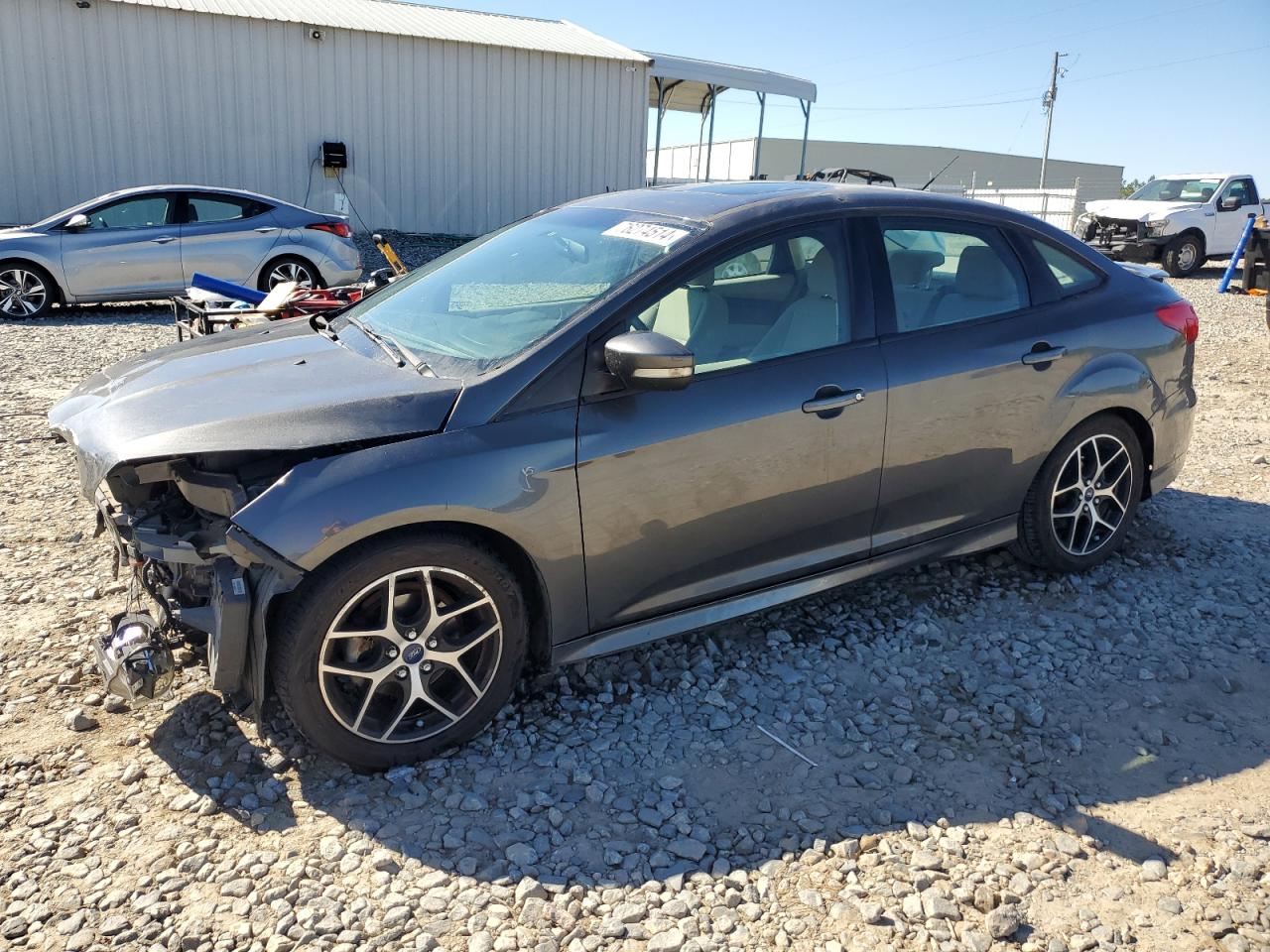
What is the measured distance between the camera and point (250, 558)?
2.74m

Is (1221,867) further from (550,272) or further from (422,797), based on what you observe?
(550,272)

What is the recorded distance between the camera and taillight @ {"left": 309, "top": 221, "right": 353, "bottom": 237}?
1202 centimetres

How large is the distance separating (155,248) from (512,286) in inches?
368

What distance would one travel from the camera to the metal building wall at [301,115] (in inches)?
642

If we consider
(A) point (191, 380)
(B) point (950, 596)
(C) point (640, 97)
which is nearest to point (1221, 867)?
(B) point (950, 596)

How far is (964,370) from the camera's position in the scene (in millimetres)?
3850

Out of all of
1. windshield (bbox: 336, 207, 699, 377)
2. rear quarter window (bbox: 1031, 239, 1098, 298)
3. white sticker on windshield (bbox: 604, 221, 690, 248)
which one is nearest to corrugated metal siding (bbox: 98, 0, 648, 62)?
windshield (bbox: 336, 207, 699, 377)

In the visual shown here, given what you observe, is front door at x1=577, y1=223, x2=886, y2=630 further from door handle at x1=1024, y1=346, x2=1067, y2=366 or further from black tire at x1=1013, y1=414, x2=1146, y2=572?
black tire at x1=1013, y1=414, x2=1146, y2=572

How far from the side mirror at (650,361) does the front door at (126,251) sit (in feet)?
32.4

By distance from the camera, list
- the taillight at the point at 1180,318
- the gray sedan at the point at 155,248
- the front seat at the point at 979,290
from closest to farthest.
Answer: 1. the front seat at the point at 979,290
2. the taillight at the point at 1180,318
3. the gray sedan at the point at 155,248

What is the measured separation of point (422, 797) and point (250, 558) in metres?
0.87

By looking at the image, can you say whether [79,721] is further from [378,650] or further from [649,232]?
[649,232]

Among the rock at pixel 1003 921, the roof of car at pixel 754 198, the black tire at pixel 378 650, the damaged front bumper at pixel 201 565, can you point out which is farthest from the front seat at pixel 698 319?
the rock at pixel 1003 921

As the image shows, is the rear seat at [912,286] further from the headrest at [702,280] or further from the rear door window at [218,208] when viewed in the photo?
the rear door window at [218,208]
